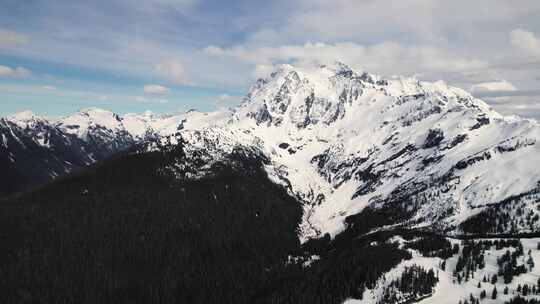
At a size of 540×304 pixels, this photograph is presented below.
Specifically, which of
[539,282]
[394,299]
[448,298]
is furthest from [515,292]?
[394,299]

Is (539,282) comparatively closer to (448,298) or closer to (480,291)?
(480,291)

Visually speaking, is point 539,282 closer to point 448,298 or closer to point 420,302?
point 448,298

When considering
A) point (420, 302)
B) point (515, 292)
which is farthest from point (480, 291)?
point (420, 302)

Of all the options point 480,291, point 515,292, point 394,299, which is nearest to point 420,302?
point 394,299

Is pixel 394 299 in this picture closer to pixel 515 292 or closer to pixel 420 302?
pixel 420 302

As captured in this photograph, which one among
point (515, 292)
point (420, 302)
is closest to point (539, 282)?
point (515, 292)
